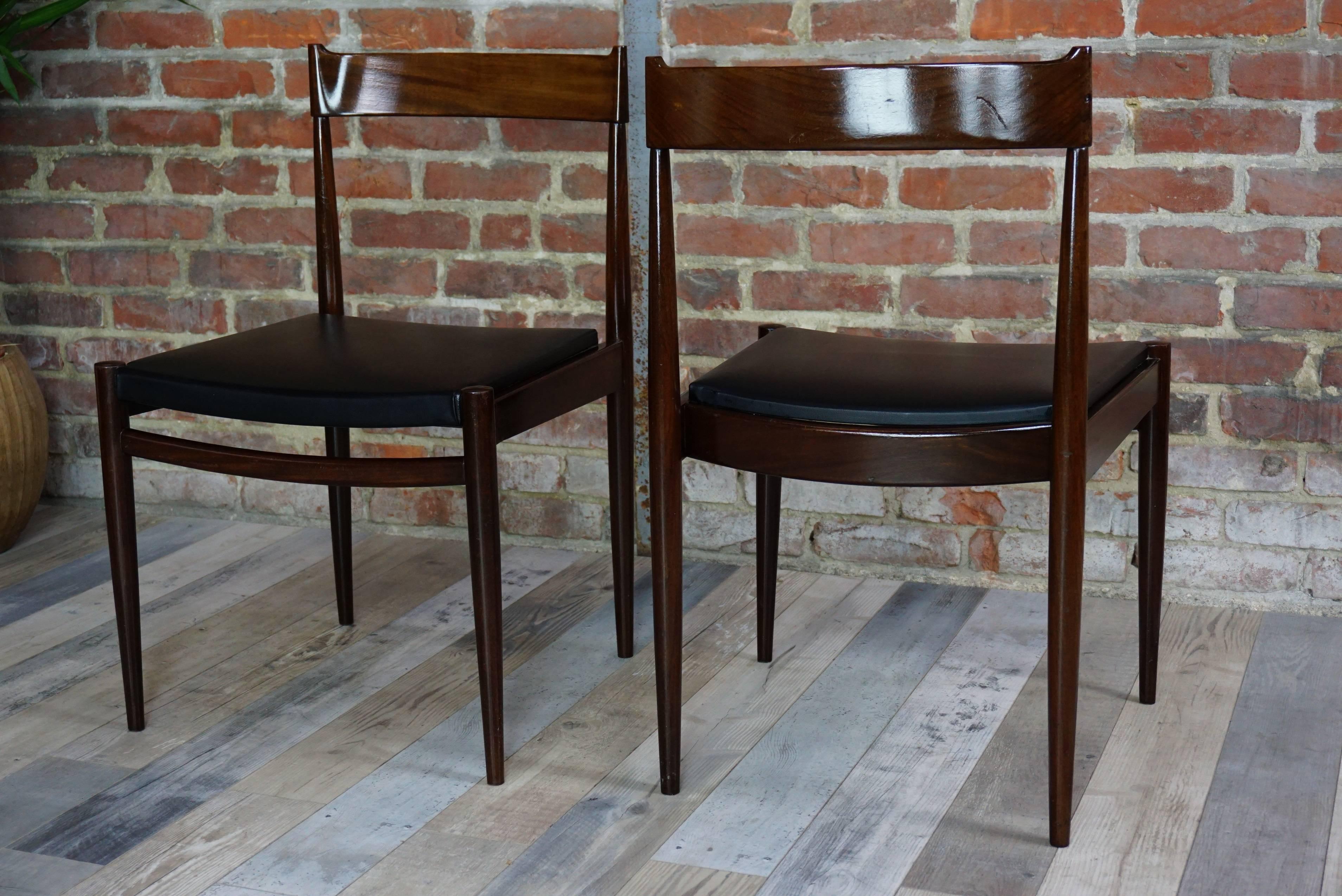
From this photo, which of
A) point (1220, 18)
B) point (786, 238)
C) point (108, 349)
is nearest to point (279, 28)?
point (108, 349)

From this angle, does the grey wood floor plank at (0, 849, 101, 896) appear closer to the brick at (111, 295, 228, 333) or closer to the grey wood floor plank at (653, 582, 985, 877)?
the grey wood floor plank at (653, 582, 985, 877)

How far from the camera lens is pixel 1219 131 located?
2.09 meters

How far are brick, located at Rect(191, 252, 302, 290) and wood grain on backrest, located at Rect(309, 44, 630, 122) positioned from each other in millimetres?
596

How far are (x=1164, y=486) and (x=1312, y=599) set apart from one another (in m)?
0.54

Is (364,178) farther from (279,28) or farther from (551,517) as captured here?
(551,517)

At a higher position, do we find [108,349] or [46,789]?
[108,349]

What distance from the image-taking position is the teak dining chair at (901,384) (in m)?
1.41

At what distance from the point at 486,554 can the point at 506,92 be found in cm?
68

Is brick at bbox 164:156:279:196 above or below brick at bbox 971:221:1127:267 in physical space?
above

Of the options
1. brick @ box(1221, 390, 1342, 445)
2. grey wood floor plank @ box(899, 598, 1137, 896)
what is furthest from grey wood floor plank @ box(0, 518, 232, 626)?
brick @ box(1221, 390, 1342, 445)

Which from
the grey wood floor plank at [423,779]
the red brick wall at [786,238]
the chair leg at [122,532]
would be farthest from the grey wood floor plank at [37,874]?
the red brick wall at [786,238]

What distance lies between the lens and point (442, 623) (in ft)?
7.41

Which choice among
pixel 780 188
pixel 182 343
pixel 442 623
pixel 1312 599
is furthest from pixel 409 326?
pixel 1312 599

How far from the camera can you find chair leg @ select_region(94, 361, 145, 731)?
1808 millimetres
